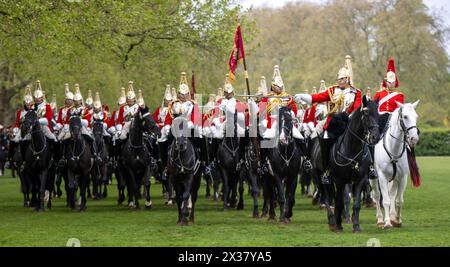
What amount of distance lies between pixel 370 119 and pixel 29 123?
8.57m

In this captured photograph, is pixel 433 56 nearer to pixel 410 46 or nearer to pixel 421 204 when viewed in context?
pixel 410 46

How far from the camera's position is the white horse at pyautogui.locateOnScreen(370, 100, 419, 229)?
15570 mm

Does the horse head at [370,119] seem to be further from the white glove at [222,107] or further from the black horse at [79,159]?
the black horse at [79,159]

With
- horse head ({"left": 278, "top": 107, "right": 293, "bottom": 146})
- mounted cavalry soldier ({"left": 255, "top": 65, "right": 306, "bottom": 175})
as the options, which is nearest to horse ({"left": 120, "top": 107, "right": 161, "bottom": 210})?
mounted cavalry soldier ({"left": 255, "top": 65, "right": 306, "bottom": 175})

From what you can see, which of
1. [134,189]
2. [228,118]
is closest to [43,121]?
[134,189]

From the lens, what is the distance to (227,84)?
20.4 m

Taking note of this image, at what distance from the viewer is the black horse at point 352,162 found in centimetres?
1491


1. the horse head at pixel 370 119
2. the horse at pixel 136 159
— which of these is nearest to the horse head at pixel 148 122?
the horse at pixel 136 159

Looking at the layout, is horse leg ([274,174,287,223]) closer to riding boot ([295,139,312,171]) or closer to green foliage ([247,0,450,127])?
riding boot ([295,139,312,171])

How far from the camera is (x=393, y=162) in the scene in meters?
15.9

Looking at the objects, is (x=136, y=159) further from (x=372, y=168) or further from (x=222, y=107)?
(x=372, y=168)

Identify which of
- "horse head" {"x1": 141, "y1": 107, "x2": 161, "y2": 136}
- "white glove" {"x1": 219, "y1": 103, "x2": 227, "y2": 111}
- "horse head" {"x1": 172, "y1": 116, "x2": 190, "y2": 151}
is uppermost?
"white glove" {"x1": 219, "y1": 103, "x2": 227, "y2": 111}

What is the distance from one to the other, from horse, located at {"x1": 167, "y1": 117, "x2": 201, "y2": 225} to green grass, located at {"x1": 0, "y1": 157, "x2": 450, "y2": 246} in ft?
1.56
